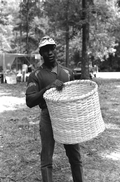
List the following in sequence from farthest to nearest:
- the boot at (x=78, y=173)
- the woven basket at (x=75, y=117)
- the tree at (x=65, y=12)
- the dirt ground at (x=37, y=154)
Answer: the tree at (x=65, y=12)
the dirt ground at (x=37, y=154)
the boot at (x=78, y=173)
the woven basket at (x=75, y=117)

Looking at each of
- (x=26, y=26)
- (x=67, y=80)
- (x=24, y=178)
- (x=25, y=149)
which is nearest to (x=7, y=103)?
(x=25, y=149)

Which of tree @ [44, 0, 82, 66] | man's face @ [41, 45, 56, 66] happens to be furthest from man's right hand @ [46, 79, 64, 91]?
tree @ [44, 0, 82, 66]

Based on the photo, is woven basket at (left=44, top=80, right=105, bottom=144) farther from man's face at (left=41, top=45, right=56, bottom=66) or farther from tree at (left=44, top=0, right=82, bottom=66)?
tree at (left=44, top=0, right=82, bottom=66)

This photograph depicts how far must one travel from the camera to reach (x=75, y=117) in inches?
98.7

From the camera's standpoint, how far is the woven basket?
246cm

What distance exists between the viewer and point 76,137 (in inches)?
100

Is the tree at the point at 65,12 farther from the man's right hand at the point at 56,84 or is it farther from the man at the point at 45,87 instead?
the man's right hand at the point at 56,84

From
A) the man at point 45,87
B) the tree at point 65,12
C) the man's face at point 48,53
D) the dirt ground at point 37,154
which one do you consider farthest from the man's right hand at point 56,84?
the tree at point 65,12

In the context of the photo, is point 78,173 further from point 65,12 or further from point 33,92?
point 65,12

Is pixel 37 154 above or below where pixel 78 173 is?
below

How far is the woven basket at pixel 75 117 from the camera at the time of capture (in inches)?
96.9

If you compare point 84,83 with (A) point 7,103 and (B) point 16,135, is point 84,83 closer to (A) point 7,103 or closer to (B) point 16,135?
(B) point 16,135

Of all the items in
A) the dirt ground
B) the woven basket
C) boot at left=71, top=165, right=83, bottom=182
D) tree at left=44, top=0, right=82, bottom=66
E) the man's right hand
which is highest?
tree at left=44, top=0, right=82, bottom=66

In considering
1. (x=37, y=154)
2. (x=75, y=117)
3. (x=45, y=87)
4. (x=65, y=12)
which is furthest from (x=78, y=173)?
(x=65, y=12)
